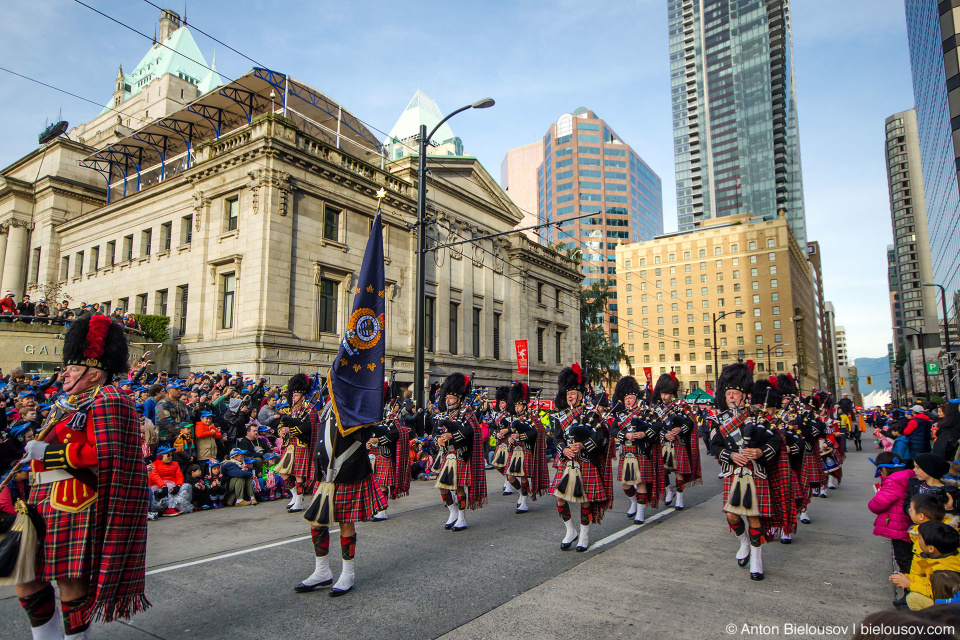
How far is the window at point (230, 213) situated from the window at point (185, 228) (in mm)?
2750

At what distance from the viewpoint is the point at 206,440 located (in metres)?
11.2

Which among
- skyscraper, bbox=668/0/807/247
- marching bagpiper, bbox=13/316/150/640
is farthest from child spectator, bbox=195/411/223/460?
Answer: skyscraper, bbox=668/0/807/247

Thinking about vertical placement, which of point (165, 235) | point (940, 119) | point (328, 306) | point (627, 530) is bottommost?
point (627, 530)

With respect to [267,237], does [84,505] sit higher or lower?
lower

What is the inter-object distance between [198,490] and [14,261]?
31.1m

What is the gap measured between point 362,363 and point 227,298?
1860cm

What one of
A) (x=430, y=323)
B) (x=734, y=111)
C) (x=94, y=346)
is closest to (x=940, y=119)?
(x=430, y=323)

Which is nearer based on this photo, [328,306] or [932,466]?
[932,466]

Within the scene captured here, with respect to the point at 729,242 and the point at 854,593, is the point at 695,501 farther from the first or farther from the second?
the point at 729,242

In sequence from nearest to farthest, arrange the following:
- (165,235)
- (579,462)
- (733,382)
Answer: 1. (733,382)
2. (579,462)
3. (165,235)

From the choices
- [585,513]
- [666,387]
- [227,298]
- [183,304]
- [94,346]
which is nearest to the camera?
[94,346]

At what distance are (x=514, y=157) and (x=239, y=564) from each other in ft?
631

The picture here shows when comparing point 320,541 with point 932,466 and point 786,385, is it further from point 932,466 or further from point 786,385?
point 786,385

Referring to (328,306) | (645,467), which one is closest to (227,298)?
(328,306)
